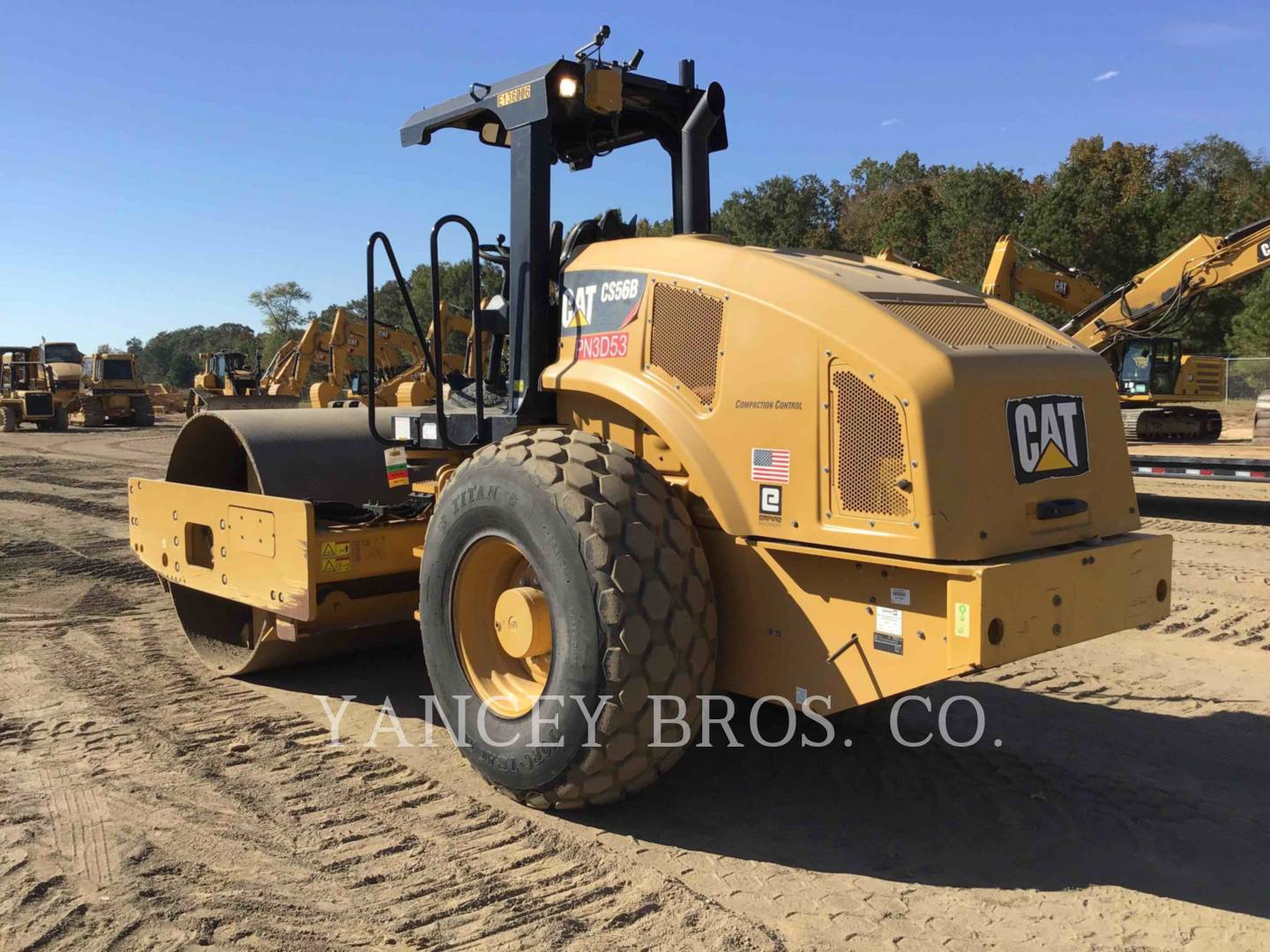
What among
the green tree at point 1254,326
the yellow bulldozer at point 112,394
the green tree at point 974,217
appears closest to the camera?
the yellow bulldozer at point 112,394

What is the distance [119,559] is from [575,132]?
250 inches

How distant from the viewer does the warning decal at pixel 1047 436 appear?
3.35 m

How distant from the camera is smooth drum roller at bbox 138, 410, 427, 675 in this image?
4.75 meters

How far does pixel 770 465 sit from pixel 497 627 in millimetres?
1268

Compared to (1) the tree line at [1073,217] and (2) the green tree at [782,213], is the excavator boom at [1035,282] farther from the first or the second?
(2) the green tree at [782,213]

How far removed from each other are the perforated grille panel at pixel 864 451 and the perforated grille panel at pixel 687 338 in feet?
1.69

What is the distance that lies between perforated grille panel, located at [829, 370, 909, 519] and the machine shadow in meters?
1.23

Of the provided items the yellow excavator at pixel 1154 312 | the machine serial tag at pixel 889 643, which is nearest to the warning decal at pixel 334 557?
the machine serial tag at pixel 889 643

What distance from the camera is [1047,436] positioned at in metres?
3.46

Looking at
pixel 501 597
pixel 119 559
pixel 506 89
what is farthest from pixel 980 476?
pixel 119 559

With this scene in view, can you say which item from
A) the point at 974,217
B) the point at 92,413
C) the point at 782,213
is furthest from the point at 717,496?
the point at 782,213

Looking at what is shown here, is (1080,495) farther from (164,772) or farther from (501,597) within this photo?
(164,772)

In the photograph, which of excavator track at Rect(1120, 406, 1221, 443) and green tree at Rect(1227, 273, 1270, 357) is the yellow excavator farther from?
green tree at Rect(1227, 273, 1270, 357)

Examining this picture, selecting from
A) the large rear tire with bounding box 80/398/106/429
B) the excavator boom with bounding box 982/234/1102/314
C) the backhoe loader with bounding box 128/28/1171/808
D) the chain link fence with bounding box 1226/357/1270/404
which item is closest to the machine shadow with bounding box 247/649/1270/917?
the backhoe loader with bounding box 128/28/1171/808
